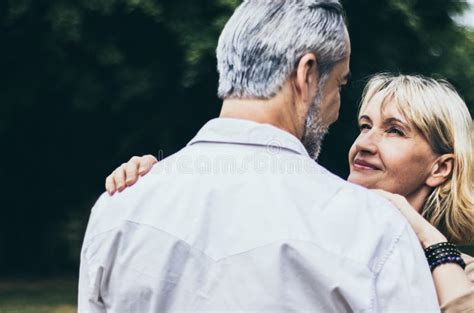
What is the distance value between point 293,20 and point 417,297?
0.60 meters

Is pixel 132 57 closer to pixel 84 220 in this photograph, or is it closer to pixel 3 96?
pixel 3 96

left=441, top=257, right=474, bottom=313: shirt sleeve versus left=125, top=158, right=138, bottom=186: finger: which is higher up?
left=125, top=158, right=138, bottom=186: finger

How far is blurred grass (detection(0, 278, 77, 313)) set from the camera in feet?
30.7

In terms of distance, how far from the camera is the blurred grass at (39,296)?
368 inches

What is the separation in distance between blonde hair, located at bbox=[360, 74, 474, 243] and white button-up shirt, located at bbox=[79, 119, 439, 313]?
109 centimetres

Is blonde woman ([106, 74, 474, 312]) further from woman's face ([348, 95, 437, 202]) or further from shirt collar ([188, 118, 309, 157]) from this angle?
shirt collar ([188, 118, 309, 157])

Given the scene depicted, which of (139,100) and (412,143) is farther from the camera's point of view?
(139,100)

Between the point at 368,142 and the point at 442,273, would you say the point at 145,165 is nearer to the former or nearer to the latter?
the point at 442,273

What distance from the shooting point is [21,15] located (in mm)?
8836

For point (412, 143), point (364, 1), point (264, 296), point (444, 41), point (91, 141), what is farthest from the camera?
point (91, 141)

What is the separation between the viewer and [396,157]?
2.97 metres

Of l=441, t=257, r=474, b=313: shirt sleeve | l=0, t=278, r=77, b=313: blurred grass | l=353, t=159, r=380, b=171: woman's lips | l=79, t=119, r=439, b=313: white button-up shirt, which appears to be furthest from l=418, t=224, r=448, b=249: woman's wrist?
l=0, t=278, r=77, b=313: blurred grass

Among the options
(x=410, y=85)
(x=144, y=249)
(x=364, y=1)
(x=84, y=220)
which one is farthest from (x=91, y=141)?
(x=144, y=249)

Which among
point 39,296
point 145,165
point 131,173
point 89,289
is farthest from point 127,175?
point 39,296
